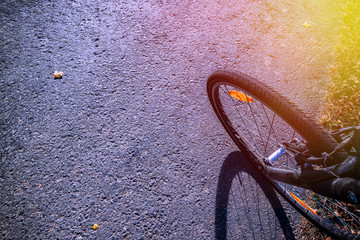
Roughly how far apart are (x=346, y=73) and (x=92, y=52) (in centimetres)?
341

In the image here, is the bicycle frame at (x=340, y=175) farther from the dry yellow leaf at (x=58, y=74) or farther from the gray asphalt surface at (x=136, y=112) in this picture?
the dry yellow leaf at (x=58, y=74)

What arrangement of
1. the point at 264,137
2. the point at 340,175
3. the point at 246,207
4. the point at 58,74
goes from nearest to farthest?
1. the point at 340,175
2. the point at 246,207
3. the point at 264,137
4. the point at 58,74

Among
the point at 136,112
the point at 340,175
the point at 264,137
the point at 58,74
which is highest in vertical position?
the point at 340,175

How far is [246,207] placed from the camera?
2.25 metres

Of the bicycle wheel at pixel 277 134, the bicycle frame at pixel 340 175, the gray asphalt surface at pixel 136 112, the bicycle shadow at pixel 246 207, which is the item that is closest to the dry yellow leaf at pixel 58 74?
the gray asphalt surface at pixel 136 112

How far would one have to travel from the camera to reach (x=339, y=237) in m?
1.64

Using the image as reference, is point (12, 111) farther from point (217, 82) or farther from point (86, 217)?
point (217, 82)

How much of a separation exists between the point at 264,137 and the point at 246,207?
32.7 inches

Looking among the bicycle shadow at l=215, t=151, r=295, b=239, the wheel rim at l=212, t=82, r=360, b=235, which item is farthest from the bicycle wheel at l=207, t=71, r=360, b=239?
the bicycle shadow at l=215, t=151, r=295, b=239

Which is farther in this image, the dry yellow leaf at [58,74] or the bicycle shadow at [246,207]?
the dry yellow leaf at [58,74]

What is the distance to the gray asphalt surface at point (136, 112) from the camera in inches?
84.7

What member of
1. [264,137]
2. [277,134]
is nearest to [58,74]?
[264,137]

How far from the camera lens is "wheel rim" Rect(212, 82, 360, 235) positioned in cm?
218

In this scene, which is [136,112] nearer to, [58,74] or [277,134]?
[58,74]
